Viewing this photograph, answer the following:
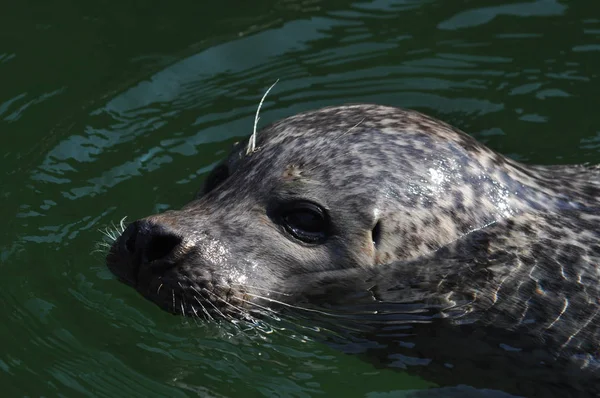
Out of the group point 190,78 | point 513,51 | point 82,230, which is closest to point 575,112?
point 513,51

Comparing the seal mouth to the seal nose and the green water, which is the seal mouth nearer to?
the seal nose

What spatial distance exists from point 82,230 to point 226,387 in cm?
182

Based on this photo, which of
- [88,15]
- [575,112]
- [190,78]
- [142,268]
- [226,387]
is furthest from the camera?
[88,15]

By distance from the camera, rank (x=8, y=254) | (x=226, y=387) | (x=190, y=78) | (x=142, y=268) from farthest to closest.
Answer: (x=190, y=78), (x=8, y=254), (x=226, y=387), (x=142, y=268)

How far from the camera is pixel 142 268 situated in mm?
5816

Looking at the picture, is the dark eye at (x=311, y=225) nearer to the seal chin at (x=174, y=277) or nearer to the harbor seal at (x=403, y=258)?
the harbor seal at (x=403, y=258)

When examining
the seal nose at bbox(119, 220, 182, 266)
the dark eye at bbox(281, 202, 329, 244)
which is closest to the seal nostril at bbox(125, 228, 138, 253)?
the seal nose at bbox(119, 220, 182, 266)

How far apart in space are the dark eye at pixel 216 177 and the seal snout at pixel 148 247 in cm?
85

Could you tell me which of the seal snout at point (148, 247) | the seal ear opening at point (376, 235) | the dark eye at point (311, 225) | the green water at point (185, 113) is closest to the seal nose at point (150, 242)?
the seal snout at point (148, 247)

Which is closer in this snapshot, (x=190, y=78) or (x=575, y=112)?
(x=575, y=112)

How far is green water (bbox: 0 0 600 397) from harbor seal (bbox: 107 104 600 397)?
494mm

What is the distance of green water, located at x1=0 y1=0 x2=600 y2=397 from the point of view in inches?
251

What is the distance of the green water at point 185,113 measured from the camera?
637cm

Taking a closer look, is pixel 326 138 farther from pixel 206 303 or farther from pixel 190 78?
pixel 190 78
